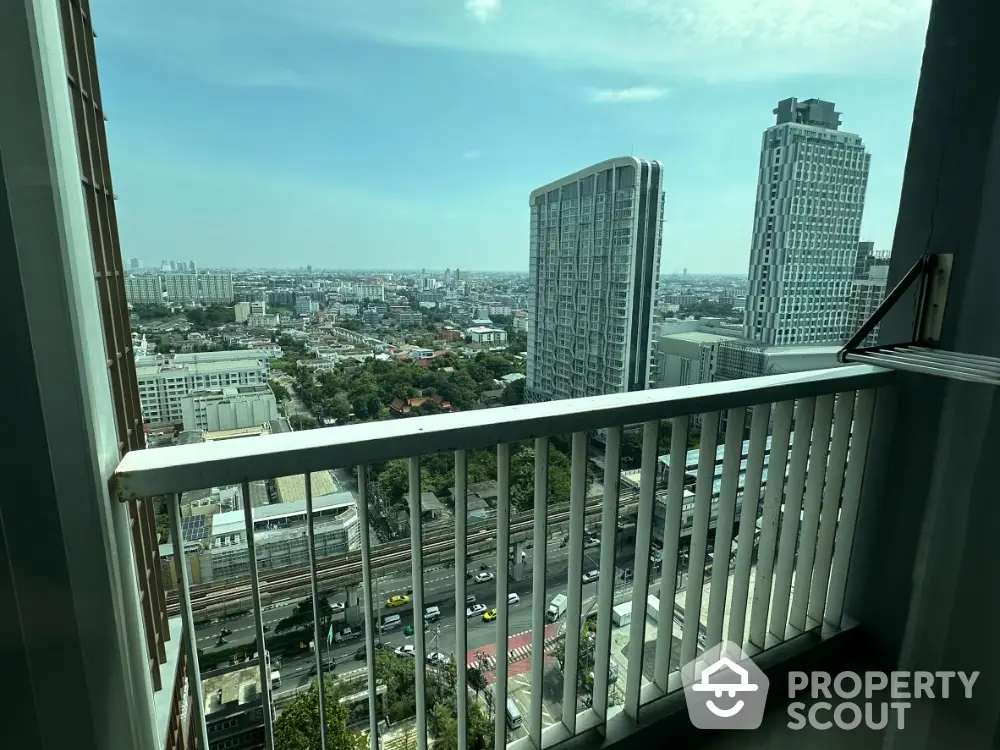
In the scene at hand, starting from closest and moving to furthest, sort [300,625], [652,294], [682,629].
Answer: [300,625]
[652,294]
[682,629]

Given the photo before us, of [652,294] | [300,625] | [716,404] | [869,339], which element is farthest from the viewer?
[869,339]

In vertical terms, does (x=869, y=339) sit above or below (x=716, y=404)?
above

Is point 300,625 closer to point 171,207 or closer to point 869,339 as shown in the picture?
point 171,207

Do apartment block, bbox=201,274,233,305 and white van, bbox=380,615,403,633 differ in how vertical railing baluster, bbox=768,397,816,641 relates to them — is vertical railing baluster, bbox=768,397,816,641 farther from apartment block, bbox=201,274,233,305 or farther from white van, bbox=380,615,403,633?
apartment block, bbox=201,274,233,305

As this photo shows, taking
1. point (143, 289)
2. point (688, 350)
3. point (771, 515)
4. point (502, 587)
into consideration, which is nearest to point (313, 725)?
point (502, 587)

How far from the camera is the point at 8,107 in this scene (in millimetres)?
624

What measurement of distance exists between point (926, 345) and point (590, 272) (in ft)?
3.57

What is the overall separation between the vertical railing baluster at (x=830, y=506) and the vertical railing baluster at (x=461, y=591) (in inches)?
48.4

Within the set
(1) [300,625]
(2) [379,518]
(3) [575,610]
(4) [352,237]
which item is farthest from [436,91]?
(3) [575,610]

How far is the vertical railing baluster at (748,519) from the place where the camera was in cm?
→ 144

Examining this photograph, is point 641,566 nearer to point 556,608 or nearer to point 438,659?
point 556,608

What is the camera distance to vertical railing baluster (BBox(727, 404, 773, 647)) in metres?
1.44

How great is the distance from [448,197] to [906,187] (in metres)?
1.40

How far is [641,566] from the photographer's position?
1324mm
